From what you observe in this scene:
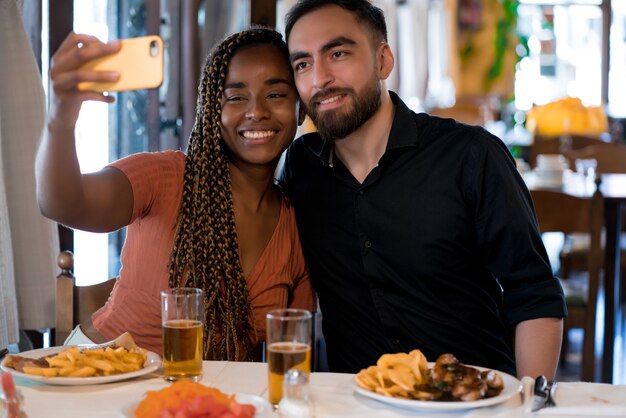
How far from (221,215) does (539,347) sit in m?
0.77

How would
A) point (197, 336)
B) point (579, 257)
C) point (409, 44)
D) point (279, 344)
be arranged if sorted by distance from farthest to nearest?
point (409, 44) → point (579, 257) → point (197, 336) → point (279, 344)

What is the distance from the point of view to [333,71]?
6.97 feet

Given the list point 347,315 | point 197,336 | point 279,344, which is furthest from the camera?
point 347,315

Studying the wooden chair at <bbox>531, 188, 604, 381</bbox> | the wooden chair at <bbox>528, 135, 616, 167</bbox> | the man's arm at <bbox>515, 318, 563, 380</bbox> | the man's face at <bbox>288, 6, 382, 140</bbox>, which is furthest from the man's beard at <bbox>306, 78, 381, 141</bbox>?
the wooden chair at <bbox>528, 135, 616, 167</bbox>

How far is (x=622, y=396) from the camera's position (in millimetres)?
1421

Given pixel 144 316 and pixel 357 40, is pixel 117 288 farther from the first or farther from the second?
pixel 357 40

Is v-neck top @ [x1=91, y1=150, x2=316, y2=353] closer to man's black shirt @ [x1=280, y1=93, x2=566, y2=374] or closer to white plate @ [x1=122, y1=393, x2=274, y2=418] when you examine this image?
man's black shirt @ [x1=280, y1=93, x2=566, y2=374]

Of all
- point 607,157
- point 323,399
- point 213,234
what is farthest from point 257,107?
point 607,157

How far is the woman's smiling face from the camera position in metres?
2.03

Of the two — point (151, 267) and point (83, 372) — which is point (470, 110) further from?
point (83, 372)

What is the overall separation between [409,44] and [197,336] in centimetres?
669

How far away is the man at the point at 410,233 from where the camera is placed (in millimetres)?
1990

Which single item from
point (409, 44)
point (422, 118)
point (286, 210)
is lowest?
point (286, 210)

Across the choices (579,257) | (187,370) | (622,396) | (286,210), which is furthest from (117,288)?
(579,257)
